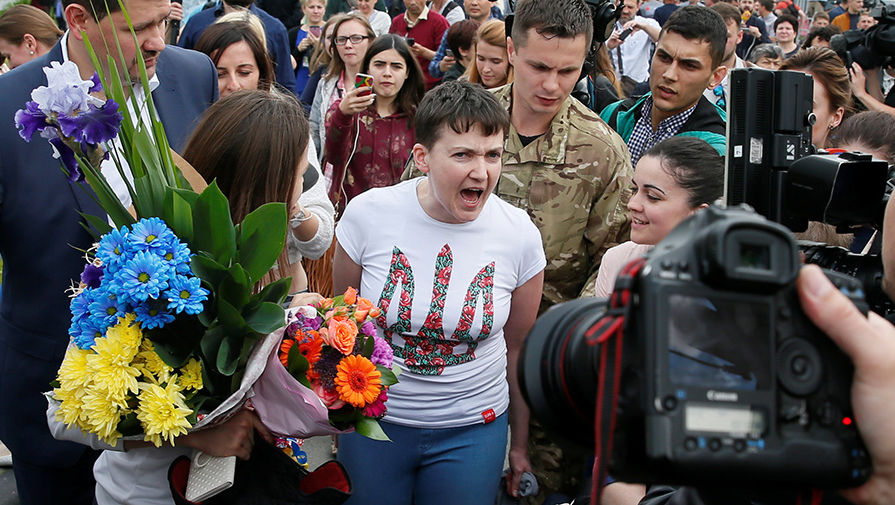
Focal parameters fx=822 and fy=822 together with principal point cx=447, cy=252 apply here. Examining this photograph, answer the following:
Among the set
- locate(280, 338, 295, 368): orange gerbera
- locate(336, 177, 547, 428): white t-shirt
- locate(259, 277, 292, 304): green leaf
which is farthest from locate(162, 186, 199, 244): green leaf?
locate(336, 177, 547, 428): white t-shirt

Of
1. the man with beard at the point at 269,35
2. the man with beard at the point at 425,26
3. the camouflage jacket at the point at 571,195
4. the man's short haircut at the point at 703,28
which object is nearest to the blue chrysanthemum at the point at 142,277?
the camouflage jacket at the point at 571,195

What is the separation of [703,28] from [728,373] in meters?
3.16

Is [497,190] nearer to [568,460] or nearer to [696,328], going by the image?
[568,460]

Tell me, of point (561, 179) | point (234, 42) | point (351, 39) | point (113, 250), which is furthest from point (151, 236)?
point (351, 39)

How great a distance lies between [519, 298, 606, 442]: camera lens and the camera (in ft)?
4.10

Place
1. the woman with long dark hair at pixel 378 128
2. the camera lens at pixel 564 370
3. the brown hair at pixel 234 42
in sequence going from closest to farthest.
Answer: the camera lens at pixel 564 370, the brown hair at pixel 234 42, the woman with long dark hair at pixel 378 128

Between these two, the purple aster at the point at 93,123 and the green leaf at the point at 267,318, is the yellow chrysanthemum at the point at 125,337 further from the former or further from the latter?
the purple aster at the point at 93,123

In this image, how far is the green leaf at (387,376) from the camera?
7.05ft

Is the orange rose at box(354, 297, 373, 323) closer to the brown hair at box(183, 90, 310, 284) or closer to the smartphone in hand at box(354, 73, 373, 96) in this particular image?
the brown hair at box(183, 90, 310, 284)

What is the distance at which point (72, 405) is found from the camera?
72.2 inches

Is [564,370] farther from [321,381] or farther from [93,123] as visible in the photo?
[93,123]

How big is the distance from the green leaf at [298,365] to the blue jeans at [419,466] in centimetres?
62

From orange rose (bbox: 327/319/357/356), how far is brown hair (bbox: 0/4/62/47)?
3.58 m

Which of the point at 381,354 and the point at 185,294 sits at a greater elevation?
the point at 185,294
